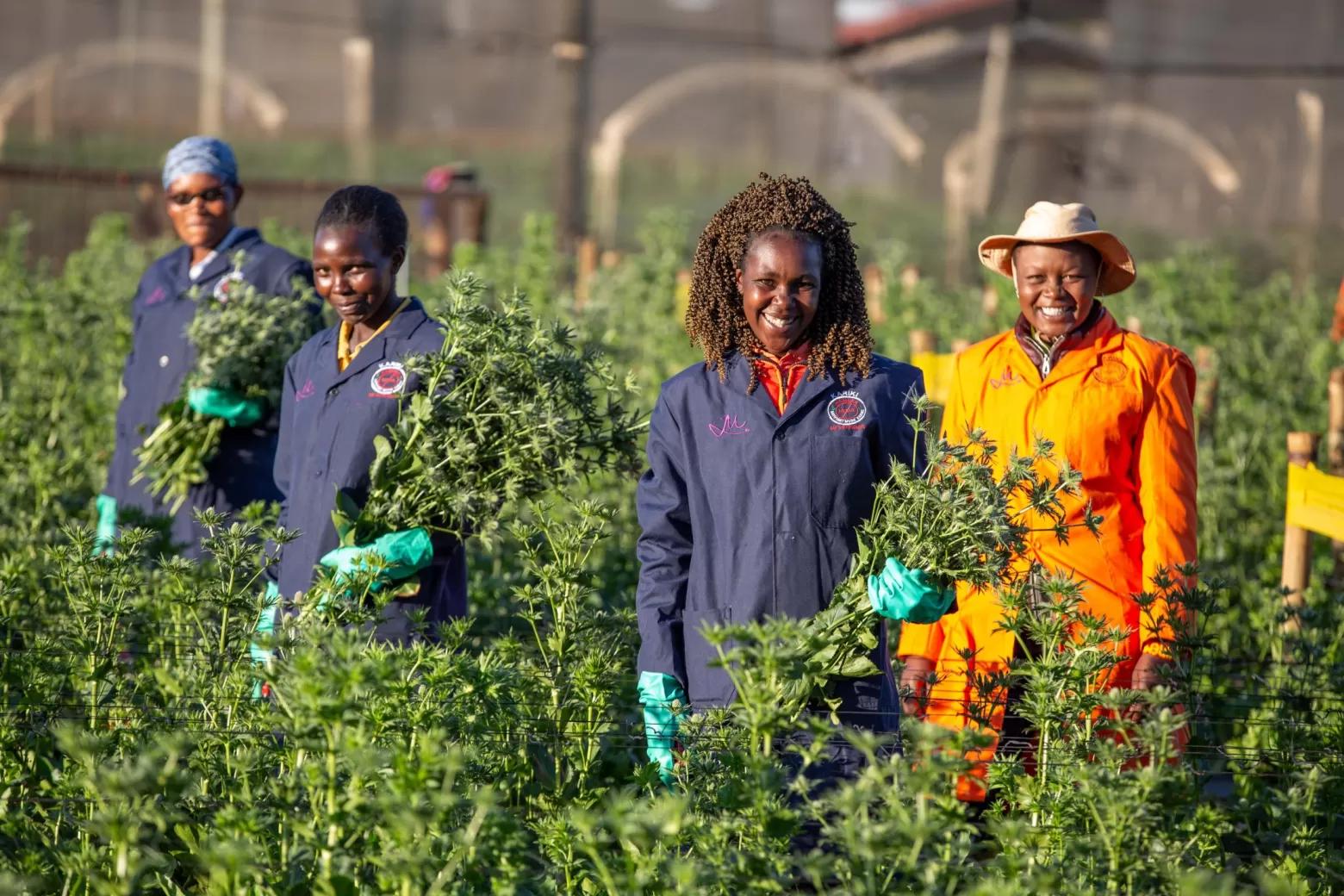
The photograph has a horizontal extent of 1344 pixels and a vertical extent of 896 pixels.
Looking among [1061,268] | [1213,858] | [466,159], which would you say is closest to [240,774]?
[1213,858]

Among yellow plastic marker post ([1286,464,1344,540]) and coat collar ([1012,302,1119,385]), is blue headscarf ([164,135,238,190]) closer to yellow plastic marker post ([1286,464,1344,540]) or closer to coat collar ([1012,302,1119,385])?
coat collar ([1012,302,1119,385])

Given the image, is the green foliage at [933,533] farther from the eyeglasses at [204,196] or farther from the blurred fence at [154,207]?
the blurred fence at [154,207]

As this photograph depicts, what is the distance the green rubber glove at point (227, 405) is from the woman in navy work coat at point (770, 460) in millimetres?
1591

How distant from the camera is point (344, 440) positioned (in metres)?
3.38

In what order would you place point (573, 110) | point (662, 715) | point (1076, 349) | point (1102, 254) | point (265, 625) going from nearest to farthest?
point (662, 715) < point (265, 625) < point (1076, 349) < point (1102, 254) < point (573, 110)

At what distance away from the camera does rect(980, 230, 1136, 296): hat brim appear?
3.61 metres

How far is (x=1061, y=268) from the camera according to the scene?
3.59 meters

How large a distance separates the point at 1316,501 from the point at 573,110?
10.0m

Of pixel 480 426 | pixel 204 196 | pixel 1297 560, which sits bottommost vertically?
pixel 1297 560

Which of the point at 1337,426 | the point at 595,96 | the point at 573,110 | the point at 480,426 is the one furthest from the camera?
the point at 595,96

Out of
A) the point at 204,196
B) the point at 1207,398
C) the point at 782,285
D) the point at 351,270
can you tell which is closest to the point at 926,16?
the point at 1207,398

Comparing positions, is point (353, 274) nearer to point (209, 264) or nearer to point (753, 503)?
point (753, 503)

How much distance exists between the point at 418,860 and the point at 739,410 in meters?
1.21

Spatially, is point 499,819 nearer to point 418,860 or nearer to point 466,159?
point 418,860
